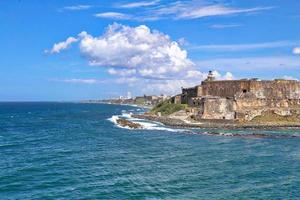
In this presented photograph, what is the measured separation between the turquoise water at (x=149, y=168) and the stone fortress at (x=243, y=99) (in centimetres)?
2968

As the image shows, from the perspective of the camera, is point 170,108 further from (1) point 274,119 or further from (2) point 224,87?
(1) point 274,119

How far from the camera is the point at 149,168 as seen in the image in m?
43.4

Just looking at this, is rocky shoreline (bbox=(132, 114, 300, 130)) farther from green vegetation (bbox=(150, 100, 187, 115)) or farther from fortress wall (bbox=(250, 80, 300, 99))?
fortress wall (bbox=(250, 80, 300, 99))

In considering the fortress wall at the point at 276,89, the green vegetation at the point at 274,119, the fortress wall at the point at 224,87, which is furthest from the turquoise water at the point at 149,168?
the fortress wall at the point at 224,87

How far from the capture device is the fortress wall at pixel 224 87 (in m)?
108

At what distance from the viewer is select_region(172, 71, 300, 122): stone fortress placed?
9775cm

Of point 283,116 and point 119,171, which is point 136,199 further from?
point 283,116

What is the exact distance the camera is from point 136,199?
32.5 metres

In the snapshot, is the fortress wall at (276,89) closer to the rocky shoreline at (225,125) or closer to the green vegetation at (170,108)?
the green vegetation at (170,108)

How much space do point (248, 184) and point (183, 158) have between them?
42.0ft

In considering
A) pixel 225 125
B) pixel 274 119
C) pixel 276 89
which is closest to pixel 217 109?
pixel 225 125

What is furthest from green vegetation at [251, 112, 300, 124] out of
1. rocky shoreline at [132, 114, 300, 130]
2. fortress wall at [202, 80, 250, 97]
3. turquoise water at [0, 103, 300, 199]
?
turquoise water at [0, 103, 300, 199]

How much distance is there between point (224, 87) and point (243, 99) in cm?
1019

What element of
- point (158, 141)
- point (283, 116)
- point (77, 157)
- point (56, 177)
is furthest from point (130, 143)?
point (283, 116)
